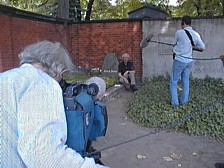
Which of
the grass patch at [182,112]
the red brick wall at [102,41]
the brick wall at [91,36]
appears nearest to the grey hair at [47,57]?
the grass patch at [182,112]

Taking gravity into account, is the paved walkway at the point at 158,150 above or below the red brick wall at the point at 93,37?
below

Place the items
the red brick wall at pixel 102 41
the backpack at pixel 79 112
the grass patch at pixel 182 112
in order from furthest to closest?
the red brick wall at pixel 102 41 → the grass patch at pixel 182 112 → the backpack at pixel 79 112

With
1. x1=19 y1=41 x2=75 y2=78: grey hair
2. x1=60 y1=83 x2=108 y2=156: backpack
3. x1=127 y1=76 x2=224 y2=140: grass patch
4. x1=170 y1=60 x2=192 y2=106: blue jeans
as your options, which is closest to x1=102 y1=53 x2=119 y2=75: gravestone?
x1=127 y1=76 x2=224 y2=140: grass patch

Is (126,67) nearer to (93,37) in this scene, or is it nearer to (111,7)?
(93,37)

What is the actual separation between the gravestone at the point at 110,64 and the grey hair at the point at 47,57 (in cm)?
825

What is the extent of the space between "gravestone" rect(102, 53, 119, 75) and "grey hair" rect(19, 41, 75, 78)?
8.25 meters

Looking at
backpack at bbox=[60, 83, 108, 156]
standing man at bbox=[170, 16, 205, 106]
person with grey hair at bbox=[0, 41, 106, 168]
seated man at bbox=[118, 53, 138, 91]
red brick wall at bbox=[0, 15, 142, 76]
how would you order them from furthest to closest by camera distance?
red brick wall at bbox=[0, 15, 142, 76] < seated man at bbox=[118, 53, 138, 91] < standing man at bbox=[170, 16, 205, 106] < backpack at bbox=[60, 83, 108, 156] < person with grey hair at bbox=[0, 41, 106, 168]

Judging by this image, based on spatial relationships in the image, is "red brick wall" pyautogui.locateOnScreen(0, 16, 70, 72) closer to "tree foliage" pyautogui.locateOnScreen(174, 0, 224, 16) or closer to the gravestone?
the gravestone

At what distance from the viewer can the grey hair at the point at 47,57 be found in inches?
55.7

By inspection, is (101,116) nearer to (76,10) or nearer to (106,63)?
(106,63)

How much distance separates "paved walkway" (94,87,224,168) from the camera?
11.7 ft

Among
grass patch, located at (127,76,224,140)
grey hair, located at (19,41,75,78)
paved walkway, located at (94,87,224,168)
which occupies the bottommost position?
paved walkway, located at (94,87,224,168)

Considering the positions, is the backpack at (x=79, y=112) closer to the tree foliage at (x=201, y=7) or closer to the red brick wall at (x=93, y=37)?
the red brick wall at (x=93, y=37)

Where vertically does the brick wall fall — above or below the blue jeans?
above
